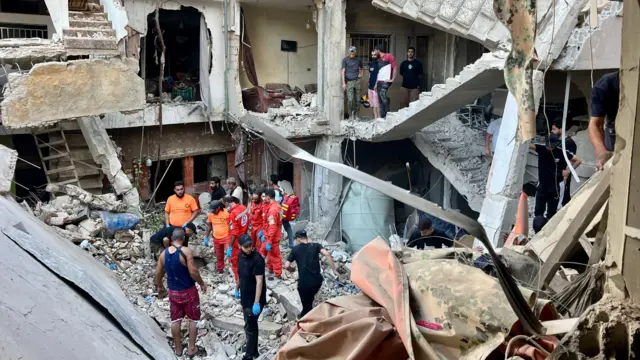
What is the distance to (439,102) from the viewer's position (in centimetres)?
1217

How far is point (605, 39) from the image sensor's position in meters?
8.61

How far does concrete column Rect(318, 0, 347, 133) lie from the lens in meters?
14.7

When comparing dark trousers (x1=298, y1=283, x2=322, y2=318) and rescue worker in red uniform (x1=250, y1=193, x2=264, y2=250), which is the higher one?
rescue worker in red uniform (x1=250, y1=193, x2=264, y2=250)

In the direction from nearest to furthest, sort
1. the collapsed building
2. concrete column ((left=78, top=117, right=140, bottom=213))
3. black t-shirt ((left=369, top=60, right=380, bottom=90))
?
the collapsed building → concrete column ((left=78, top=117, right=140, bottom=213)) → black t-shirt ((left=369, top=60, right=380, bottom=90))

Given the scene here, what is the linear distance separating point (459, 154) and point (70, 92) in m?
9.32

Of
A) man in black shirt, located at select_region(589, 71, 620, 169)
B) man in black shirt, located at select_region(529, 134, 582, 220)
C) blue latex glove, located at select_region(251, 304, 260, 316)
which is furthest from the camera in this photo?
man in black shirt, located at select_region(529, 134, 582, 220)

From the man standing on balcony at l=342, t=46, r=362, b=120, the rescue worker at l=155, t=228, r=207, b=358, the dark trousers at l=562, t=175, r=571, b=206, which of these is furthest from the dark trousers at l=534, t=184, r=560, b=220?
the man standing on balcony at l=342, t=46, r=362, b=120

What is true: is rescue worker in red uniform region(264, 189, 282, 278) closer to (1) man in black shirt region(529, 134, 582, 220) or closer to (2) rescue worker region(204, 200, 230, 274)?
(2) rescue worker region(204, 200, 230, 274)

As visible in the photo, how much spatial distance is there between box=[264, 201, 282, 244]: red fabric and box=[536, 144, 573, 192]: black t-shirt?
15.2 ft

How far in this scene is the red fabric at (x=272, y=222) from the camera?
9.77 meters

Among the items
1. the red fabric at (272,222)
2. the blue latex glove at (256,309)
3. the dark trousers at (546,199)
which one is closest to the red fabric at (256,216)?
the red fabric at (272,222)

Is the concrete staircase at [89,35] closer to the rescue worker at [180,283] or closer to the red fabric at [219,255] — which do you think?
the red fabric at [219,255]

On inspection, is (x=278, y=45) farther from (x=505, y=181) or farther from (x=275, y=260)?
(x=505, y=181)

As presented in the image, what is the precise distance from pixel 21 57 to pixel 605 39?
10105 millimetres
